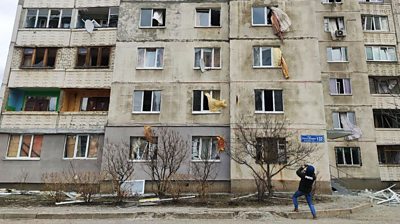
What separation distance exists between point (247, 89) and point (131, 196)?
889cm

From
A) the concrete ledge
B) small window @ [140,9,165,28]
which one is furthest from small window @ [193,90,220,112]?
the concrete ledge

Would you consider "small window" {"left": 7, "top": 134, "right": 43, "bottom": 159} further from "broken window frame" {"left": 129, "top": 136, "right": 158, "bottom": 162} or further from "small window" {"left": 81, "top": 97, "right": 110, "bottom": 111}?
"broken window frame" {"left": 129, "top": 136, "right": 158, "bottom": 162}

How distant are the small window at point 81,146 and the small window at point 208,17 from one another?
993 cm

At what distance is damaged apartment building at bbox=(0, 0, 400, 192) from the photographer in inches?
728

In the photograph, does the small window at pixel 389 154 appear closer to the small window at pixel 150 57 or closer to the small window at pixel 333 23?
the small window at pixel 333 23

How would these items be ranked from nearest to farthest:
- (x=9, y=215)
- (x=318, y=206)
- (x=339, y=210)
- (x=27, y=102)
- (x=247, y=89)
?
(x=9, y=215) → (x=339, y=210) → (x=318, y=206) → (x=247, y=89) → (x=27, y=102)

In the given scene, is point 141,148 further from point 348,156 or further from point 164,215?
point 348,156

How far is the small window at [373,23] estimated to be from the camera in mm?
27984

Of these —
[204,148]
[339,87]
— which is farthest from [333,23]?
[204,148]

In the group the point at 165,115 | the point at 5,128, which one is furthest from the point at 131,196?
the point at 5,128

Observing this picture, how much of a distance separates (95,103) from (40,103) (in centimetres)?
373

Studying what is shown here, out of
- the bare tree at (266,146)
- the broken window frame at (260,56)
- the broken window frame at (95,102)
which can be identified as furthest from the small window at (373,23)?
the broken window frame at (95,102)

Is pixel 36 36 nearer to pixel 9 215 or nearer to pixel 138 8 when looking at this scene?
pixel 138 8

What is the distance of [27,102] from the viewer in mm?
21422
